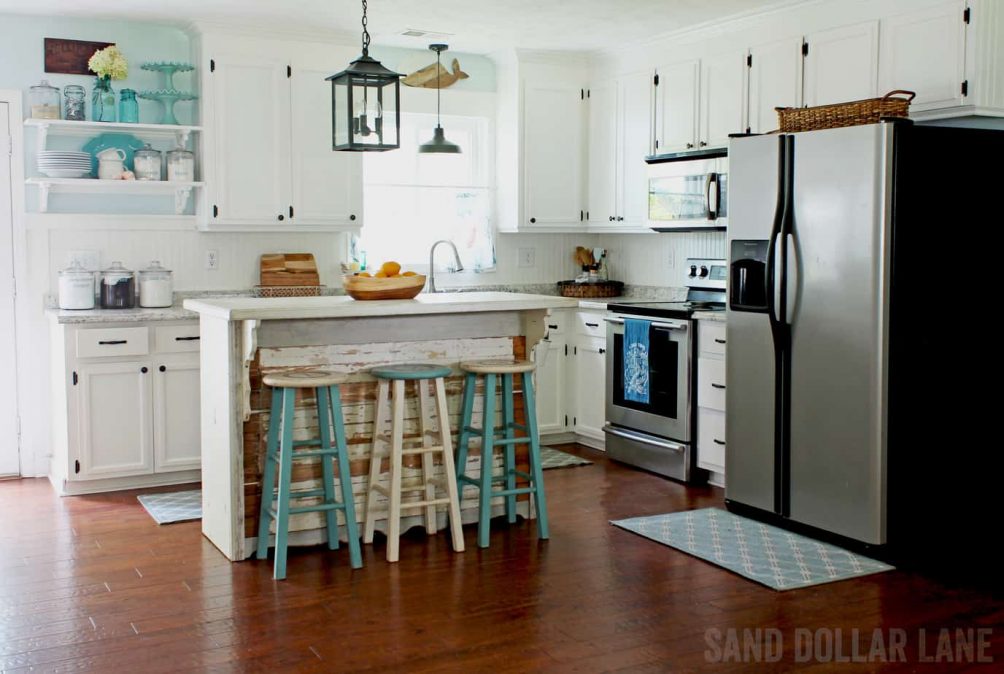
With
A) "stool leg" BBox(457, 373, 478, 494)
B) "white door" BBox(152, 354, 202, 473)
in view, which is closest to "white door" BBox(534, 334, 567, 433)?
"stool leg" BBox(457, 373, 478, 494)

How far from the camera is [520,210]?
6543 millimetres

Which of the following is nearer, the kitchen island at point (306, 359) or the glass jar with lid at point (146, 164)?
the kitchen island at point (306, 359)

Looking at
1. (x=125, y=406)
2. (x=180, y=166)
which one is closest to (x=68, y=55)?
(x=180, y=166)

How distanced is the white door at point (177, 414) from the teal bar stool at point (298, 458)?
4.35 ft

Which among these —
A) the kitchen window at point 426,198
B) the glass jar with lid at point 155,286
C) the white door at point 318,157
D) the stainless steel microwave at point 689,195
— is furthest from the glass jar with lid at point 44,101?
the stainless steel microwave at point 689,195

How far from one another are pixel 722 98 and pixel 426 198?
1950 millimetres

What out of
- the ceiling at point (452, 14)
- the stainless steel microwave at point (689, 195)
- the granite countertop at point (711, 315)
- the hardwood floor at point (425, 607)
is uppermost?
the ceiling at point (452, 14)

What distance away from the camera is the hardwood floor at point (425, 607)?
3137 millimetres

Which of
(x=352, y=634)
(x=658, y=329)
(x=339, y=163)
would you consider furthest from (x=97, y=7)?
(x=352, y=634)

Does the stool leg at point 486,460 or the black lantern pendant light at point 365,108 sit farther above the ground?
the black lantern pendant light at point 365,108

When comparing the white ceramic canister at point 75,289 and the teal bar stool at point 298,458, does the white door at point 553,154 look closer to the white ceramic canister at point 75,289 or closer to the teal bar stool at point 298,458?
the white ceramic canister at point 75,289

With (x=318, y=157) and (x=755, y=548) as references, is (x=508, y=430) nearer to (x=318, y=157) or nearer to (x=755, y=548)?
(x=755, y=548)

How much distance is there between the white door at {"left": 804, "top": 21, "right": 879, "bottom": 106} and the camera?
4734 mm

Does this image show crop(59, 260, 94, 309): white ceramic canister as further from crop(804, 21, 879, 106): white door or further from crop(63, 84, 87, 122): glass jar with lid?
crop(804, 21, 879, 106): white door
